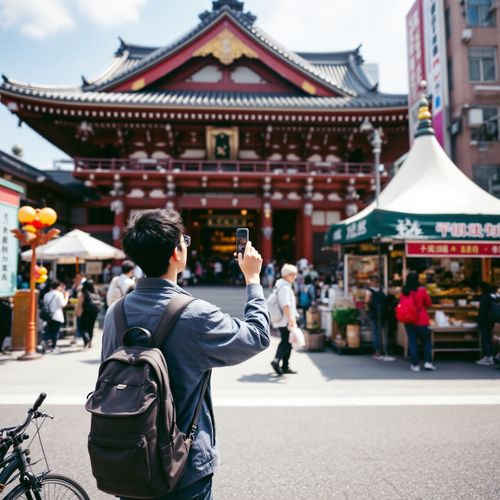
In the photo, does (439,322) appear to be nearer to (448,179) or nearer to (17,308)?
(448,179)

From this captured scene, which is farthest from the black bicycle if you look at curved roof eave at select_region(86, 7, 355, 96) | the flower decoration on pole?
curved roof eave at select_region(86, 7, 355, 96)

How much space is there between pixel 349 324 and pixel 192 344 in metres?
6.97

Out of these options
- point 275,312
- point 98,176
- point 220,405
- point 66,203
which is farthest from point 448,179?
point 66,203

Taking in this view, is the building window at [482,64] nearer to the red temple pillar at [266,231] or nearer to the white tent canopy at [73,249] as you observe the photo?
the red temple pillar at [266,231]

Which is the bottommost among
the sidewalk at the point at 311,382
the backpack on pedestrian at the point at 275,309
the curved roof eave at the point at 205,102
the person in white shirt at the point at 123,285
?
the sidewalk at the point at 311,382

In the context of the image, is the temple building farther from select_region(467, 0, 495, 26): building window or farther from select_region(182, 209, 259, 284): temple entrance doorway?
select_region(467, 0, 495, 26): building window

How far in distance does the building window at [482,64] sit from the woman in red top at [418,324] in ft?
43.4

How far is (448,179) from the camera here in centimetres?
858

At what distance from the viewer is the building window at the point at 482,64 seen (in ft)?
50.7

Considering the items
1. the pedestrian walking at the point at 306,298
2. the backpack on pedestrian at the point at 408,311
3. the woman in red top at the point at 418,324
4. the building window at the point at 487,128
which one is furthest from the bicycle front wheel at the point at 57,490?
the building window at the point at 487,128

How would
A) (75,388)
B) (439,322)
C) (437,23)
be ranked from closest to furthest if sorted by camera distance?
(75,388) < (439,322) < (437,23)

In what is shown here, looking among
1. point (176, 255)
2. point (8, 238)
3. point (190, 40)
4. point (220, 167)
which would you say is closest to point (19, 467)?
point (176, 255)

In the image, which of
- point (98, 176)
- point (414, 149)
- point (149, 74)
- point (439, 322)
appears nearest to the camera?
point (439, 322)

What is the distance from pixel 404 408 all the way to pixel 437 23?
1580 cm
